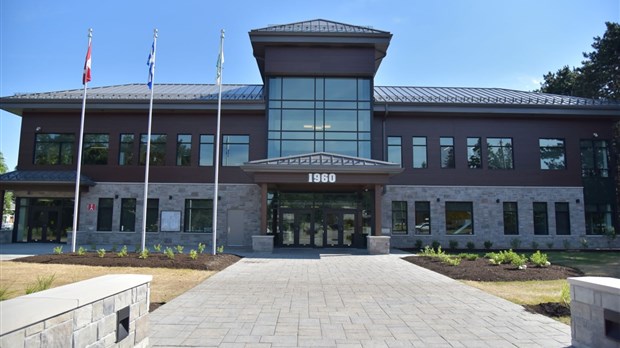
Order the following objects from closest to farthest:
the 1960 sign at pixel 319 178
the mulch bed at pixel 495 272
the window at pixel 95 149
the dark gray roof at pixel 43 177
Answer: the mulch bed at pixel 495 272 < the 1960 sign at pixel 319 178 < the dark gray roof at pixel 43 177 < the window at pixel 95 149

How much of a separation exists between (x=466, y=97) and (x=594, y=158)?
30.6 ft

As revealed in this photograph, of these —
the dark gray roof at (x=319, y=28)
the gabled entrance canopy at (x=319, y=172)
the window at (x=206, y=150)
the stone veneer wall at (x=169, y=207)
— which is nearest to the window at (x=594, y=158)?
the gabled entrance canopy at (x=319, y=172)

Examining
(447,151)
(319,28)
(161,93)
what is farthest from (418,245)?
(161,93)

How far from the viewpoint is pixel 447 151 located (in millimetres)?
25609

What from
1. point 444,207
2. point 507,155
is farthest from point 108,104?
point 507,155

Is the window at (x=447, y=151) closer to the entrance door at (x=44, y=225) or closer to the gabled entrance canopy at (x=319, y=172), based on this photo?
the gabled entrance canopy at (x=319, y=172)

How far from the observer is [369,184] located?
21219mm

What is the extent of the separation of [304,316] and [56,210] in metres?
23.5

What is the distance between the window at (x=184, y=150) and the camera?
24953 mm

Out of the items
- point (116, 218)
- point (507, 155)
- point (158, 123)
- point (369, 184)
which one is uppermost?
point (158, 123)

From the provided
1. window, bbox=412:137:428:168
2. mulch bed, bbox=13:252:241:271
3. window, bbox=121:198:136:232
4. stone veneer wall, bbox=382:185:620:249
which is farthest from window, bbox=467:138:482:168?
window, bbox=121:198:136:232

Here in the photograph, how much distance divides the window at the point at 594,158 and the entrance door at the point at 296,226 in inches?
730

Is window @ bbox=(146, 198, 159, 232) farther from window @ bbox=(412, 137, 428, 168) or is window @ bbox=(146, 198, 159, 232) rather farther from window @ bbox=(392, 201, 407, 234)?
window @ bbox=(412, 137, 428, 168)

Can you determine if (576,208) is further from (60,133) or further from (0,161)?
(0,161)
